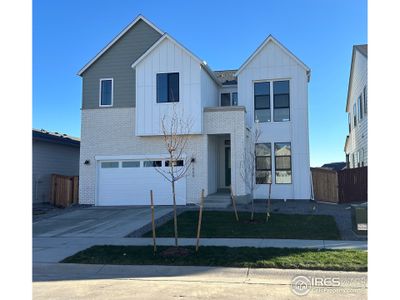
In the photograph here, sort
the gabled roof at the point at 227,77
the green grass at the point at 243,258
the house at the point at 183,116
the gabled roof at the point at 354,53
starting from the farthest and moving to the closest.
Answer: the gabled roof at the point at 227,77 < the gabled roof at the point at 354,53 < the house at the point at 183,116 < the green grass at the point at 243,258

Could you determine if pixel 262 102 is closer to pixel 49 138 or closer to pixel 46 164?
pixel 49 138

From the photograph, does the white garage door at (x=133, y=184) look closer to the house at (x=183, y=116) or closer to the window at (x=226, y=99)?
the house at (x=183, y=116)

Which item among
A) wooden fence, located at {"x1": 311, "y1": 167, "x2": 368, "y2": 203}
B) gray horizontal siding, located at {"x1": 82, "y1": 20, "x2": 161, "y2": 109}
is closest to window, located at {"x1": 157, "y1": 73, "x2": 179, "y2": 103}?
gray horizontal siding, located at {"x1": 82, "y1": 20, "x2": 161, "y2": 109}

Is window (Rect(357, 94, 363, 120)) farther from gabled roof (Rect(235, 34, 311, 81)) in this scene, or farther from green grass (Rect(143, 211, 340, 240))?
green grass (Rect(143, 211, 340, 240))

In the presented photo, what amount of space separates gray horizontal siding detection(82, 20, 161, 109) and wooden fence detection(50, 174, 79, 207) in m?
4.14

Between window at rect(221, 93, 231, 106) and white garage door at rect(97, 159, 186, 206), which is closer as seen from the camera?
white garage door at rect(97, 159, 186, 206)

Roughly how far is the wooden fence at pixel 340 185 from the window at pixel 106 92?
37.3 ft

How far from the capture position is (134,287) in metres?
6.93

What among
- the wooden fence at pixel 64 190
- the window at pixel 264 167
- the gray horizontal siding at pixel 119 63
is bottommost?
the wooden fence at pixel 64 190

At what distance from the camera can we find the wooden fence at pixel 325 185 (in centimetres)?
2032

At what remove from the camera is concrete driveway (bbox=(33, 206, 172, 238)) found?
500 inches

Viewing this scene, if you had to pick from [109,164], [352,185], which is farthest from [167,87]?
[352,185]

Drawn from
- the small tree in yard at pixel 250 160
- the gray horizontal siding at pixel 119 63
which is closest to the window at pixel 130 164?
the gray horizontal siding at pixel 119 63

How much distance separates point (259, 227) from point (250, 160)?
Result: 24.2ft
